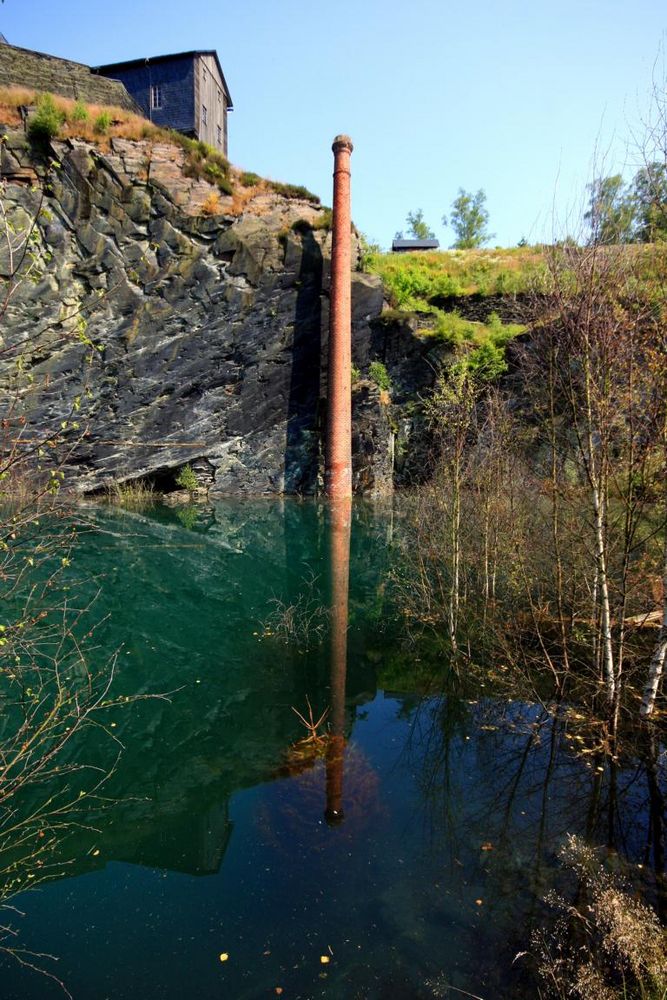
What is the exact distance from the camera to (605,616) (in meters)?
5.78

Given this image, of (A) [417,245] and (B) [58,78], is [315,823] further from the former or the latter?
(A) [417,245]

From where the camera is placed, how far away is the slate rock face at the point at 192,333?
2208cm

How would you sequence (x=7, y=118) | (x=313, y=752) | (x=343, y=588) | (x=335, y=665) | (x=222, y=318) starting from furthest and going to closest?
(x=222, y=318)
(x=7, y=118)
(x=343, y=588)
(x=335, y=665)
(x=313, y=752)

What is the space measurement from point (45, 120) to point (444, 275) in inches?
637

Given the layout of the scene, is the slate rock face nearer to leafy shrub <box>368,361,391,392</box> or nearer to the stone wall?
leafy shrub <box>368,361,391,392</box>

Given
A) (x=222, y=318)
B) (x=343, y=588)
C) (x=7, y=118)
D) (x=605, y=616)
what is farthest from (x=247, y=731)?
(x=7, y=118)

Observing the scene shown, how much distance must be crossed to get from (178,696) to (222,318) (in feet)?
61.0

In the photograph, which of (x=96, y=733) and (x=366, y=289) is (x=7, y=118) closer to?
(x=366, y=289)

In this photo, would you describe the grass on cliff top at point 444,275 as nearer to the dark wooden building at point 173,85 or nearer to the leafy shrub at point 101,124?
the dark wooden building at point 173,85

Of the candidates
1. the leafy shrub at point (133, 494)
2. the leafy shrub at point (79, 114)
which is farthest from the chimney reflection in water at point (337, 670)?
the leafy shrub at point (79, 114)

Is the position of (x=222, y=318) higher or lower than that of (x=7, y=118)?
lower

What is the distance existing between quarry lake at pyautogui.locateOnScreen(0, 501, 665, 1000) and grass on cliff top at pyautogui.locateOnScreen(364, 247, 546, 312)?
A: 1900 cm

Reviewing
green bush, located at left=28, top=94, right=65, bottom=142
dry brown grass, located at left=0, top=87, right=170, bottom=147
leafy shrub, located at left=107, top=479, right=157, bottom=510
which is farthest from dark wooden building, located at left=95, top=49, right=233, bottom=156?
leafy shrub, located at left=107, top=479, right=157, bottom=510

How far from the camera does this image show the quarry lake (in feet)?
12.4
